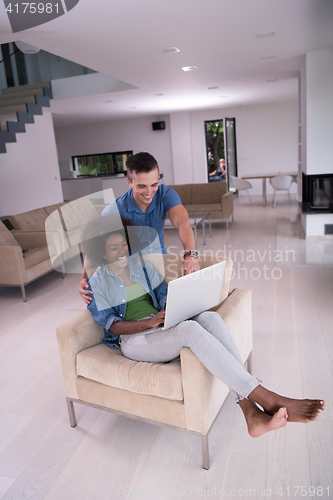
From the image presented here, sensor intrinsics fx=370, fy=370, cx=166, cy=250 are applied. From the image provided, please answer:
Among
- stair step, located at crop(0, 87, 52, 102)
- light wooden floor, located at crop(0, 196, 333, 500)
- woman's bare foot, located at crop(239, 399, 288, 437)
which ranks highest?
stair step, located at crop(0, 87, 52, 102)

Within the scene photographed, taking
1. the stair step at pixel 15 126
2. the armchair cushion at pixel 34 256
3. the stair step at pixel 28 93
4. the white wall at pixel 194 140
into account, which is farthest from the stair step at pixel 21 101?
the white wall at pixel 194 140

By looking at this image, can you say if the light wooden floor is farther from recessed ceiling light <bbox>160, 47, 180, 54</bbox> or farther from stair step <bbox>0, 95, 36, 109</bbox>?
stair step <bbox>0, 95, 36, 109</bbox>

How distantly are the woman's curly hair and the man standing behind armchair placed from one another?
0.11 meters

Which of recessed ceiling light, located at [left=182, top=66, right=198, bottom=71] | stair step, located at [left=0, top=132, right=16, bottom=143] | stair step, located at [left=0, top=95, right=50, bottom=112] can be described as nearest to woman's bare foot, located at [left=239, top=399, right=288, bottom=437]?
recessed ceiling light, located at [left=182, top=66, right=198, bottom=71]

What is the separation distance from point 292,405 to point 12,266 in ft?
10.5

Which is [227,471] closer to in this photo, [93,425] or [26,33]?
[93,425]

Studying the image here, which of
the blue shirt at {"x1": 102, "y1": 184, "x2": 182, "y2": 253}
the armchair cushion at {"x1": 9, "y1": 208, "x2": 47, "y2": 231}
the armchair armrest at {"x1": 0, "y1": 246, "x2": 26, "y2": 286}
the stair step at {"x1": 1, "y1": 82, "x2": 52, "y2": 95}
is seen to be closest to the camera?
the blue shirt at {"x1": 102, "y1": 184, "x2": 182, "y2": 253}

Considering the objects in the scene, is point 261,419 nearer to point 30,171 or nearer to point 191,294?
point 191,294

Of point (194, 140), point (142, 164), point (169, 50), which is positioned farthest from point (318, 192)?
point (194, 140)

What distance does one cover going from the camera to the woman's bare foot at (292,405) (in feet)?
4.65

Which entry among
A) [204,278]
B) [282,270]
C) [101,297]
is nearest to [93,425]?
[101,297]

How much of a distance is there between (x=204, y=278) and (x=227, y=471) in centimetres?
85

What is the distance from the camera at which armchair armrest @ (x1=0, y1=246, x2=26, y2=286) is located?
12.5 feet

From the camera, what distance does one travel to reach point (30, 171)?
7789mm
